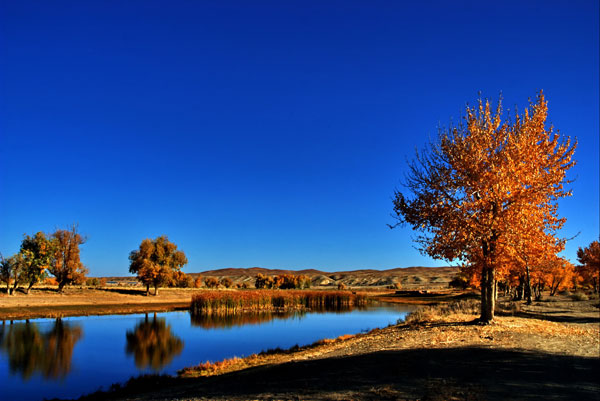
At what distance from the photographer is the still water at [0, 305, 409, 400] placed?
18.0 m

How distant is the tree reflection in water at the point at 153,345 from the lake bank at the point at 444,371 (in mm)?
7630

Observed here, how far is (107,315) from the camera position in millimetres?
42906

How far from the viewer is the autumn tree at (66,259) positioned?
5628 centimetres

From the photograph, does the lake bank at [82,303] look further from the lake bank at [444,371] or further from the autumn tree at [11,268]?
the lake bank at [444,371]

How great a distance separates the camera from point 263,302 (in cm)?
5281

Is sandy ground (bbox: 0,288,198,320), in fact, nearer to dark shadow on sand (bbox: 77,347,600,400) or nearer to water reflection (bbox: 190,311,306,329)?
water reflection (bbox: 190,311,306,329)

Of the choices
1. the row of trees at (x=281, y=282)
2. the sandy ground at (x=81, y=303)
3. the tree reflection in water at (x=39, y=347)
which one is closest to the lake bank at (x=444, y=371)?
the tree reflection in water at (x=39, y=347)

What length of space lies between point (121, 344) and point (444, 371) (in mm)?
23666

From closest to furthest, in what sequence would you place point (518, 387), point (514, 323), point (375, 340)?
point (518, 387)
point (375, 340)
point (514, 323)

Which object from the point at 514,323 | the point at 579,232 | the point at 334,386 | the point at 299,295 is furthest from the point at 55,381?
the point at 299,295

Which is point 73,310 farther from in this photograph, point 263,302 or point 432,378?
point 432,378

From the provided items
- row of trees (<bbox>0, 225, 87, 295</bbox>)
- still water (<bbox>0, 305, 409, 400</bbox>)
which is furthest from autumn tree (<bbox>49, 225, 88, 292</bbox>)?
still water (<bbox>0, 305, 409, 400</bbox>)

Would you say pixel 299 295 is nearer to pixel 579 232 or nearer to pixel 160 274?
pixel 160 274

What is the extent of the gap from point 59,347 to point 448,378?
2433cm
